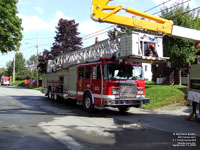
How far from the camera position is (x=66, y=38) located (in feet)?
114

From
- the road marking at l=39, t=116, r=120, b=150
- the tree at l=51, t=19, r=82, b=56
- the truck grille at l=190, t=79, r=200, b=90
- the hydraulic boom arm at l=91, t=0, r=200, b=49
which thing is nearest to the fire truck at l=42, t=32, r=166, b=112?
the hydraulic boom arm at l=91, t=0, r=200, b=49

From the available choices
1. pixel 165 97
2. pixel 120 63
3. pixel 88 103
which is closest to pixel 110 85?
pixel 120 63

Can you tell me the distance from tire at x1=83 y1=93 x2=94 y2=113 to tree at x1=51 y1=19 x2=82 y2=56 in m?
24.6

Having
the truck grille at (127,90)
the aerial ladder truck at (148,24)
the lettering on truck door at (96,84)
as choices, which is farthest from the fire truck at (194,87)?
the lettering on truck door at (96,84)

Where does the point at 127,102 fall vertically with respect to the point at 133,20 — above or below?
below

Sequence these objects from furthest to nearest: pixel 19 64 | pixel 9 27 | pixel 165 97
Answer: pixel 19 64, pixel 9 27, pixel 165 97

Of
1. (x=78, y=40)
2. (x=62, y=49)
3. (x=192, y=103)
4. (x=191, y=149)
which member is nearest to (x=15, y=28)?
(x=62, y=49)

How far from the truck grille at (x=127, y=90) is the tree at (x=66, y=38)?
26093 millimetres

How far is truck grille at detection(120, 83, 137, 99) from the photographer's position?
9.14 m

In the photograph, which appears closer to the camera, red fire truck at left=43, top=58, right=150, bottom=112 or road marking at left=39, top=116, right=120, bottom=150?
road marking at left=39, top=116, right=120, bottom=150

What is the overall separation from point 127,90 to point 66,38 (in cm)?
2733

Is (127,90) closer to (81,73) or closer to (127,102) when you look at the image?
(127,102)

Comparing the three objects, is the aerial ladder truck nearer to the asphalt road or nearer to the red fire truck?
the asphalt road

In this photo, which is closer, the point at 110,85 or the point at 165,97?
the point at 110,85
